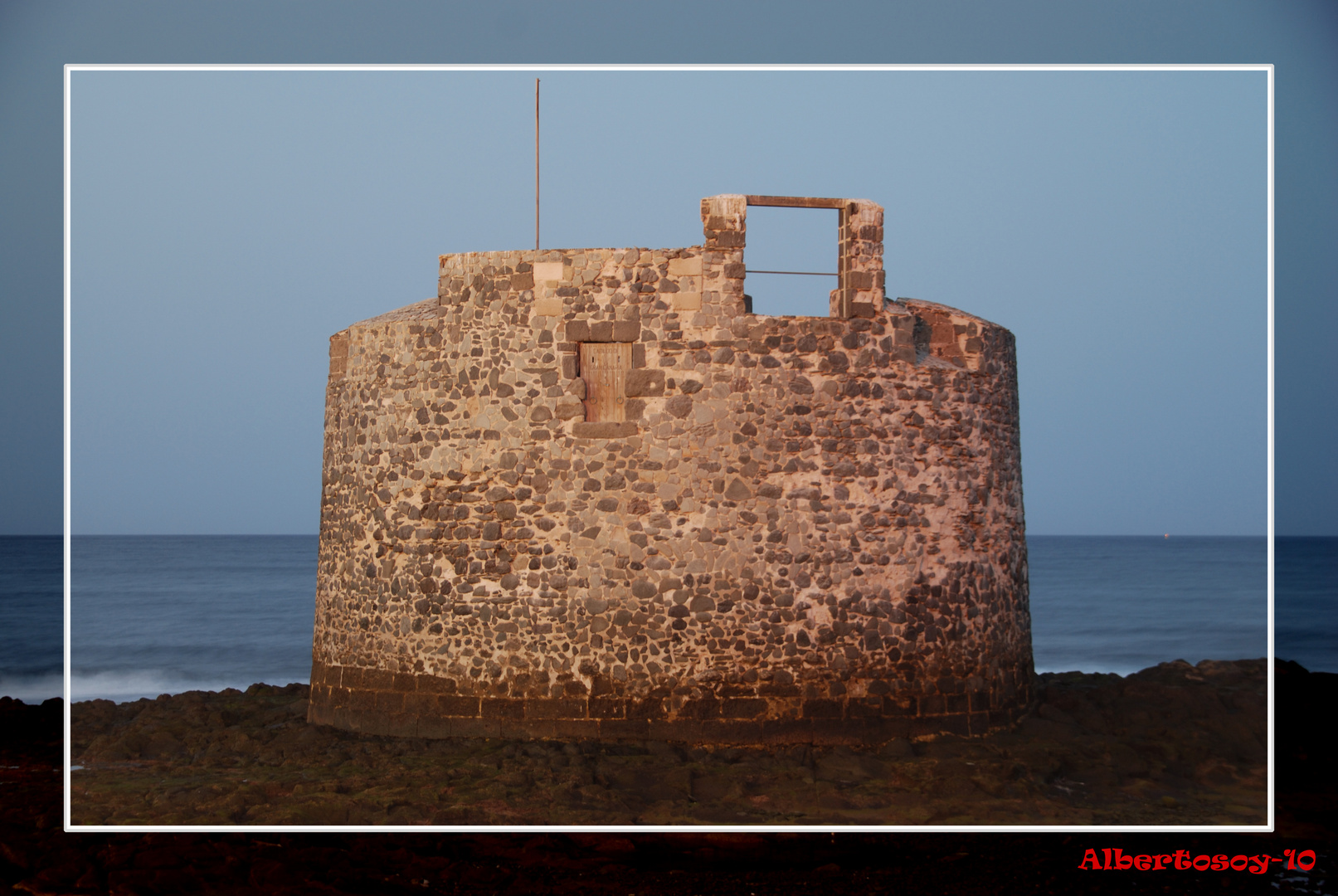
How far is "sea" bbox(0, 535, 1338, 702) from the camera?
26.5m

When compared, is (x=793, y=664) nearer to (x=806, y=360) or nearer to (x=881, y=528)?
(x=881, y=528)

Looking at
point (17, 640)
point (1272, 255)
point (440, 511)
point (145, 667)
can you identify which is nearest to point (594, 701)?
point (440, 511)

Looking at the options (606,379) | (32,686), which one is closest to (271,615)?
(32,686)

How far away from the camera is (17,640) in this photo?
3050cm

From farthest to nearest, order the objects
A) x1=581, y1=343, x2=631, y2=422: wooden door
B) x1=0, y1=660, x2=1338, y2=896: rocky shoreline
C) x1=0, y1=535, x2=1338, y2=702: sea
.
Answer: x1=0, y1=535, x2=1338, y2=702: sea, x1=581, y1=343, x2=631, y2=422: wooden door, x1=0, y1=660, x2=1338, y2=896: rocky shoreline

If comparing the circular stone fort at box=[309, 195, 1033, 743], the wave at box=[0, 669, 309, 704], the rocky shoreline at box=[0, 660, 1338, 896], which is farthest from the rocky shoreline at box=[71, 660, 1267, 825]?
the wave at box=[0, 669, 309, 704]

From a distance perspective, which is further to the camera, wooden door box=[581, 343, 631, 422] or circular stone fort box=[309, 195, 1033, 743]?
wooden door box=[581, 343, 631, 422]

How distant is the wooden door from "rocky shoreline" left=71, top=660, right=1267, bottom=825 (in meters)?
2.57

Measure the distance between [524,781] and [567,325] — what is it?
11.6 ft

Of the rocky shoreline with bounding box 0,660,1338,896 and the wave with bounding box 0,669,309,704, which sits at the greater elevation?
the rocky shoreline with bounding box 0,660,1338,896

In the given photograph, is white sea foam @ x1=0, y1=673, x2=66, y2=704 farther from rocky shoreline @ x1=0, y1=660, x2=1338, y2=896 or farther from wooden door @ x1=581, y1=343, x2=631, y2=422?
wooden door @ x1=581, y1=343, x2=631, y2=422

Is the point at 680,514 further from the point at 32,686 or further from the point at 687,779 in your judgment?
the point at 32,686

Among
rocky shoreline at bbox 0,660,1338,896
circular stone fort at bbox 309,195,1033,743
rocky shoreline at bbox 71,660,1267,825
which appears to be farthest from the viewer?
circular stone fort at bbox 309,195,1033,743

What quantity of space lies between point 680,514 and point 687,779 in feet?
6.69
